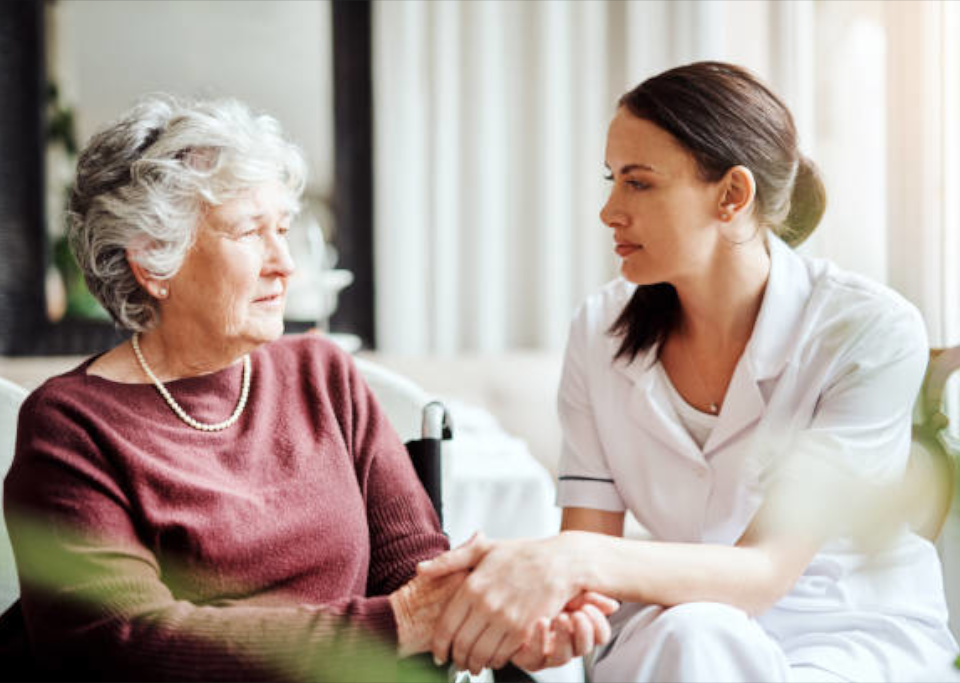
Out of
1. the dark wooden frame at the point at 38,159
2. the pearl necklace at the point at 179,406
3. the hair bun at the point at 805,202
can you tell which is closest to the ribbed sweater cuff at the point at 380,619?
the pearl necklace at the point at 179,406

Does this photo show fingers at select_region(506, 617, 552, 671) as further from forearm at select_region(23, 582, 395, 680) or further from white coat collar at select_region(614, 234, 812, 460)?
white coat collar at select_region(614, 234, 812, 460)

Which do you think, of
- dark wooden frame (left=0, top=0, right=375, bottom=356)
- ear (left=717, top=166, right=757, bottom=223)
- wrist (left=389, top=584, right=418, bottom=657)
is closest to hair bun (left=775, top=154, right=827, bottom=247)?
ear (left=717, top=166, right=757, bottom=223)

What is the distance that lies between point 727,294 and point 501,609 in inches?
18.8

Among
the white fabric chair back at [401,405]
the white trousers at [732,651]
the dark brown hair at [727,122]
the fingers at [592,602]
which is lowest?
the white trousers at [732,651]

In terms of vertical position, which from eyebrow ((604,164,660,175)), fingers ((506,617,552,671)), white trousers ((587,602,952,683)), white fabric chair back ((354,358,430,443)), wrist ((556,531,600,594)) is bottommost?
white trousers ((587,602,952,683))

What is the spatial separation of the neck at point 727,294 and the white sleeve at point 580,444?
128 mm

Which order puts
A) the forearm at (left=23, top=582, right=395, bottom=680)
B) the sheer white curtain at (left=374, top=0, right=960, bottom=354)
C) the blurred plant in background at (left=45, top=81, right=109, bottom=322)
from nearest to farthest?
the forearm at (left=23, top=582, right=395, bottom=680)
the sheer white curtain at (left=374, top=0, right=960, bottom=354)
the blurred plant in background at (left=45, top=81, right=109, bottom=322)

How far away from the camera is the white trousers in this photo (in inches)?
34.0

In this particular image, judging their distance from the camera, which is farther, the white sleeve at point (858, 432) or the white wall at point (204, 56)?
the white wall at point (204, 56)

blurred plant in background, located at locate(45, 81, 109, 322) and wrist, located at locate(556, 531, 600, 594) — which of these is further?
blurred plant in background, located at locate(45, 81, 109, 322)

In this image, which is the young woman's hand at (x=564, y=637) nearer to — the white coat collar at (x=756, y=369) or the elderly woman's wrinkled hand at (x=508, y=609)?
the elderly woman's wrinkled hand at (x=508, y=609)

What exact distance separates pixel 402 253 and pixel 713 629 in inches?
74.6

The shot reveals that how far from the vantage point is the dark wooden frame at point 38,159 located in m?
2.54

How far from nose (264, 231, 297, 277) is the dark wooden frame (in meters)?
1.70
